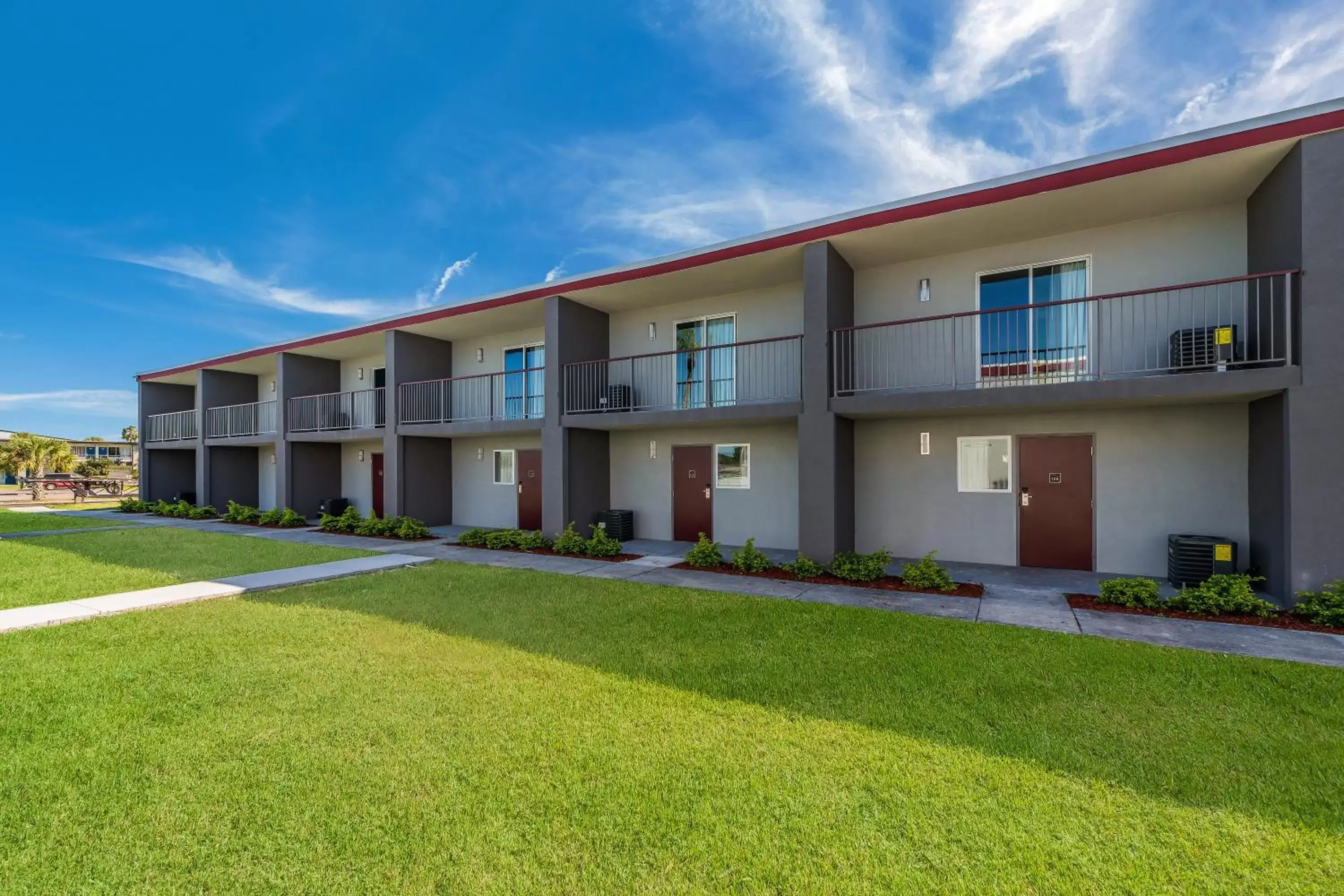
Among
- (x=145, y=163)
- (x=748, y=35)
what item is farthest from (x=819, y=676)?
(x=145, y=163)

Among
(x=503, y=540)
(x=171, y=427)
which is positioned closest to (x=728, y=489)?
(x=503, y=540)

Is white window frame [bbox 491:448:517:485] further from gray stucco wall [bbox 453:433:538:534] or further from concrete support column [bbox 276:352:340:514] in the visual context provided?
concrete support column [bbox 276:352:340:514]

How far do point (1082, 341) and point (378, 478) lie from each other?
1799 centimetres

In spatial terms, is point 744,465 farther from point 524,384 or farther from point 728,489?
point 524,384

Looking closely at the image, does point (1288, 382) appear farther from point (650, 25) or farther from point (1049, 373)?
point (650, 25)

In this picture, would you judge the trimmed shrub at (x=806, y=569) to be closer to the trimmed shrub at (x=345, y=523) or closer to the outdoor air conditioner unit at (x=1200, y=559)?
the outdoor air conditioner unit at (x=1200, y=559)

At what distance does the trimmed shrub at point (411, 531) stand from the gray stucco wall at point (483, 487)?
1955mm

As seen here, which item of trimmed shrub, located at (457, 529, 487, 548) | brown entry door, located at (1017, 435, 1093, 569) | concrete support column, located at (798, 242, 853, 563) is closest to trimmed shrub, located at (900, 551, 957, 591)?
concrete support column, located at (798, 242, 853, 563)

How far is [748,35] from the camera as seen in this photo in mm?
12297

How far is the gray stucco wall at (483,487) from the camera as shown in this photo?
14.6m

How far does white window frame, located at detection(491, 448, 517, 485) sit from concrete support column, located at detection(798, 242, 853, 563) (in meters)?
8.41

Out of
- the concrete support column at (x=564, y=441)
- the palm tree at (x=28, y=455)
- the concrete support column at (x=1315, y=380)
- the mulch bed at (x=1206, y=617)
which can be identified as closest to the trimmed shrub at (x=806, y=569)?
the mulch bed at (x=1206, y=617)

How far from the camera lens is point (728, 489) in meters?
11.8

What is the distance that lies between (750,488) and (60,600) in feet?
34.8
